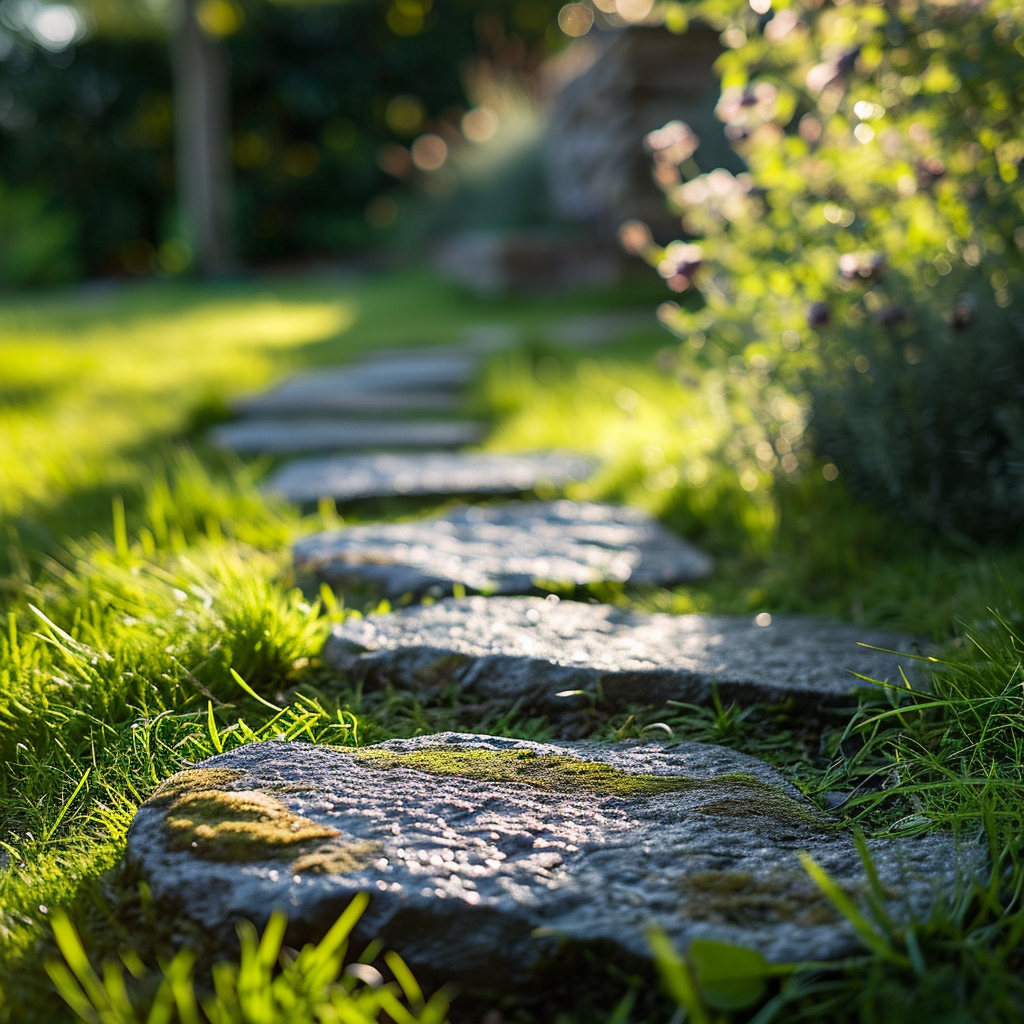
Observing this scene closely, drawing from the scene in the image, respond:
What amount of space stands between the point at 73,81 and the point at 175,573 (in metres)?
12.8

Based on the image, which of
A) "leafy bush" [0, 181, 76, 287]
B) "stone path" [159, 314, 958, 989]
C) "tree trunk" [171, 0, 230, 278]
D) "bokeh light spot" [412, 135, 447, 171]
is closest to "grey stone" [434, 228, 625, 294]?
"bokeh light spot" [412, 135, 447, 171]

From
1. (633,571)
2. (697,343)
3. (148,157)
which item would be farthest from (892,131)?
(148,157)

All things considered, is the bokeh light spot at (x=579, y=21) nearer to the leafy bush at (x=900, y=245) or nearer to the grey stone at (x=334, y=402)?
the grey stone at (x=334, y=402)

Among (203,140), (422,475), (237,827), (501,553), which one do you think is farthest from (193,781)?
(203,140)

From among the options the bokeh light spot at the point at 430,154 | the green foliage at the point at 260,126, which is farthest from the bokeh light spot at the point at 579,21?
the green foliage at the point at 260,126

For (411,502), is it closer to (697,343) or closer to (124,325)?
(697,343)

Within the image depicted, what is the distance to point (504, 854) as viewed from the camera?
0.89m

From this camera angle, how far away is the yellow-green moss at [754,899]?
0.80 metres

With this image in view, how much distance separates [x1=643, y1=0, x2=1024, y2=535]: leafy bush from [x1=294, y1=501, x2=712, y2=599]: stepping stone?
0.40 m

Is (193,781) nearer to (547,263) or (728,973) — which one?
(728,973)

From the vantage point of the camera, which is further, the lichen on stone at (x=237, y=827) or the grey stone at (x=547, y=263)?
the grey stone at (x=547, y=263)

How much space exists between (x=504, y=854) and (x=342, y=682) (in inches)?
20.9

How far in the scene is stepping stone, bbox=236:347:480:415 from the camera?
10.7ft

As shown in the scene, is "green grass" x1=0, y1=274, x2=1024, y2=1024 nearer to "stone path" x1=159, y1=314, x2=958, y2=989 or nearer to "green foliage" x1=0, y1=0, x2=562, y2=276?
"stone path" x1=159, y1=314, x2=958, y2=989
